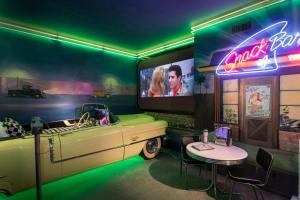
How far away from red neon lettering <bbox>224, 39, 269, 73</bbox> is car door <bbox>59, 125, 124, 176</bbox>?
2290 millimetres

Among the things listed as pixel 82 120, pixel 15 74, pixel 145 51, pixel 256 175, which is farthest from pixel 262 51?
pixel 15 74

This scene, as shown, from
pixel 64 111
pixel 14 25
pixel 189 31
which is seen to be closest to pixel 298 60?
pixel 189 31

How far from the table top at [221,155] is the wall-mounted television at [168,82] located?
70.4 inches

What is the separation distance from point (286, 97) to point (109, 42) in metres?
3.89

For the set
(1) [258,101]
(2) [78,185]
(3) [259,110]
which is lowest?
(2) [78,185]

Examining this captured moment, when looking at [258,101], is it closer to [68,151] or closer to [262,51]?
[262,51]

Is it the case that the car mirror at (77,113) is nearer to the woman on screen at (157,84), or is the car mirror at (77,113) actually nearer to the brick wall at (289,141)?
the woman on screen at (157,84)

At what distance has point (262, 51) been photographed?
8.71 ft

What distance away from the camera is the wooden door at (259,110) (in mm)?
2703

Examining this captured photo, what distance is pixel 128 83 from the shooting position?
558cm

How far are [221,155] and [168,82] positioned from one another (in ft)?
9.41

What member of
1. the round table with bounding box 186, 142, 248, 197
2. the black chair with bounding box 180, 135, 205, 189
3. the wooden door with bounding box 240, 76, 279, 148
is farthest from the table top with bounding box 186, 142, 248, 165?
the wooden door with bounding box 240, 76, 279, 148

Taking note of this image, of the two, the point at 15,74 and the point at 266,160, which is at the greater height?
the point at 15,74

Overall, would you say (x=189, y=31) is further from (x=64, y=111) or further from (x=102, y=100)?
(x=64, y=111)
